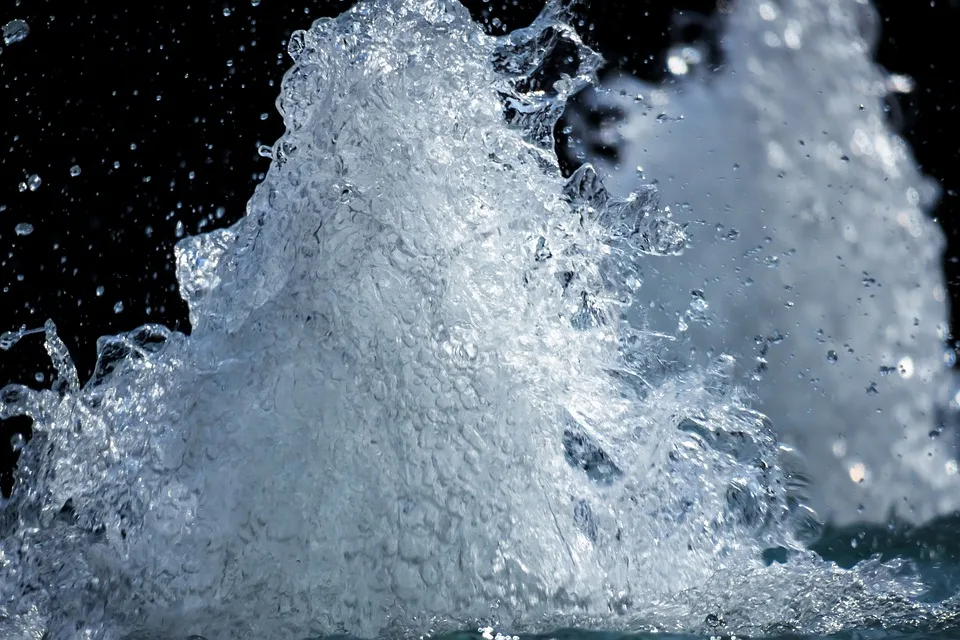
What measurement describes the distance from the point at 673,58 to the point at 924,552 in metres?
1.88

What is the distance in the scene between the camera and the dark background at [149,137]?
3564 millimetres

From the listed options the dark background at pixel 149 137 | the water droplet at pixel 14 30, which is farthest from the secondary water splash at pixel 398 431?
the dark background at pixel 149 137

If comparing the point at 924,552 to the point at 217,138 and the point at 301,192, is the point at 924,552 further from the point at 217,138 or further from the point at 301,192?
the point at 217,138

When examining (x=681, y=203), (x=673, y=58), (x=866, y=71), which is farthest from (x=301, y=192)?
(x=866, y=71)

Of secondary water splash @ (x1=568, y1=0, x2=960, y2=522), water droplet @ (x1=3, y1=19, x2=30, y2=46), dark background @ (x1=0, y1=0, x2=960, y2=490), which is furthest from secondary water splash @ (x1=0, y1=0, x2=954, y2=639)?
dark background @ (x1=0, y1=0, x2=960, y2=490)

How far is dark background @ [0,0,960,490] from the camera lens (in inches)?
140

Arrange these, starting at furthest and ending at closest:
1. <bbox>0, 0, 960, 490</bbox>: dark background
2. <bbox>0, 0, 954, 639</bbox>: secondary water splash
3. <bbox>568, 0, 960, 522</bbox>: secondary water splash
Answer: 1. <bbox>0, 0, 960, 490</bbox>: dark background
2. <bbox>568, 0, 960, 522</bbox>: secondary water splash
3. <bbox>0, 0, 954, 639</bbox>: secondary water splash

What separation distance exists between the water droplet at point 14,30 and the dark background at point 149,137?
10.0 inches

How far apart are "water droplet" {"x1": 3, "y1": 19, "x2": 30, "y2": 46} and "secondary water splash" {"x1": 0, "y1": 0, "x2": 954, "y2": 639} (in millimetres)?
1307

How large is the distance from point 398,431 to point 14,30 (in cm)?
219

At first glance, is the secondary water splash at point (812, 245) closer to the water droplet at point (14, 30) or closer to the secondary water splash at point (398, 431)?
the secondary water splash at point (398, 431)

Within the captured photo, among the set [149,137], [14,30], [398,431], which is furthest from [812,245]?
[14,30]

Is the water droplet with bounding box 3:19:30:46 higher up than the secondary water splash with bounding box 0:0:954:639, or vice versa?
the secondary water splash with bounding box 0:0:954:639

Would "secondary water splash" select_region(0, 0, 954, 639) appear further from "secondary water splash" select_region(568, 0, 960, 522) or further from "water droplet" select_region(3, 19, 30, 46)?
"water droplet" select_region(3, 19, 30, 46)
